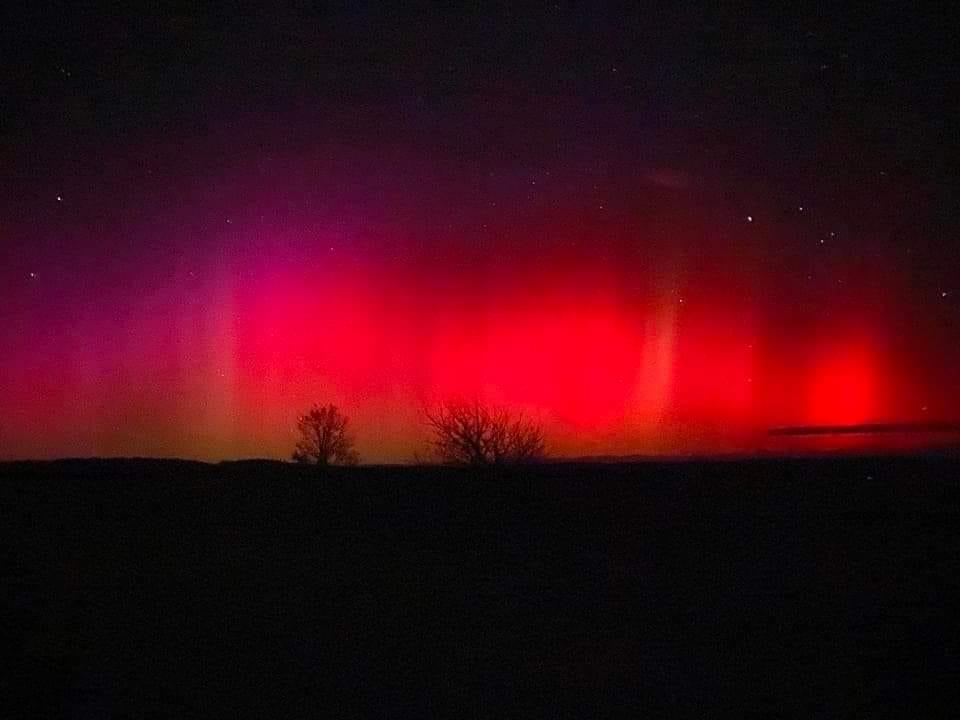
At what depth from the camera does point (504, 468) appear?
12164 mm

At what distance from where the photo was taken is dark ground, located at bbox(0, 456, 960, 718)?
21.2 feet

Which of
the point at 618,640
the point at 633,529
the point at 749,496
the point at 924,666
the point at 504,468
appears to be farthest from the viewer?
the point at 504,468

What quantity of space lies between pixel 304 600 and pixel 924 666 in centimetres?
455

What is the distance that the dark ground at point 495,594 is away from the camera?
6.48 metres

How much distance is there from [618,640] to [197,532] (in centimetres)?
446

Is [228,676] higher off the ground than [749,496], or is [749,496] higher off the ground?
[749,496]

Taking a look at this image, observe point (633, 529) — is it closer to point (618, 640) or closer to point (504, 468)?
point (618, 640)

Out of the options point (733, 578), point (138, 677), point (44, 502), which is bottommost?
point (138, 677)

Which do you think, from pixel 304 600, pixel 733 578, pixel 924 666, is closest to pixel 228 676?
pixel 304 600

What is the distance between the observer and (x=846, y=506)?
9.58 meters

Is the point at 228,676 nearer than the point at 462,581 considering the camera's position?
Yes

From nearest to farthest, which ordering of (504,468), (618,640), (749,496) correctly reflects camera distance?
(618,640), (749,496), (504,468)

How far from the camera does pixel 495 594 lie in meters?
8.02

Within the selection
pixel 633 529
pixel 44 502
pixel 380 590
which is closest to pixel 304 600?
pixel 380 590
